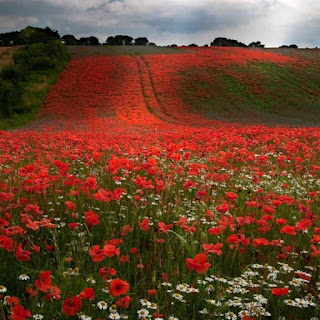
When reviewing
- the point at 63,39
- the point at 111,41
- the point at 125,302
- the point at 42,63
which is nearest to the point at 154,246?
the point at 125,302

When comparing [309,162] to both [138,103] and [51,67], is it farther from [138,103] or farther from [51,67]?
[51,67]

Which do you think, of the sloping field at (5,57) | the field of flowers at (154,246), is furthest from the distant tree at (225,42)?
the field of flowers at (154,246)

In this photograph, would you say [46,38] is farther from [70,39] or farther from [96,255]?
[96,255]

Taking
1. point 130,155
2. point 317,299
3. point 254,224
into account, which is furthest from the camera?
point 130,155

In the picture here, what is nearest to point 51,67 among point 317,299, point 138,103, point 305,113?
point 138,103

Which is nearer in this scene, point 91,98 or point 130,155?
point 130,155

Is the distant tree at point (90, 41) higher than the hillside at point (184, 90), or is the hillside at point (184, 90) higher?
the distant tree at point (90, 41)

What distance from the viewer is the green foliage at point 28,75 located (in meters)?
33.3

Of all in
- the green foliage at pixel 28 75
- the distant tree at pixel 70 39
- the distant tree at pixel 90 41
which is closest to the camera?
the green foliage at pixel 28 75

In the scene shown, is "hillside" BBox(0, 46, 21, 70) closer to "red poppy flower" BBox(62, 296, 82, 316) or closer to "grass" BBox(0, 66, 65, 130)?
"grass" BBox(0, 66, 65, 130)

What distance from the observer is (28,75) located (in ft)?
138

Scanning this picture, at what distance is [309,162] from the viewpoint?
9.95m

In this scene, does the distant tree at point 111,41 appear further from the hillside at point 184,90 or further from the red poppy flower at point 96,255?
the red poppy flower at point 96,255

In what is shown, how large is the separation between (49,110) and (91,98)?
4.56 meters
